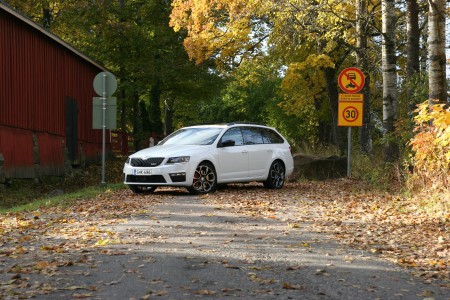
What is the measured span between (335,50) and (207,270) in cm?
2464

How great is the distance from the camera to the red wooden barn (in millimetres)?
23047

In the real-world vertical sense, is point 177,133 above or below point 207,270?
above

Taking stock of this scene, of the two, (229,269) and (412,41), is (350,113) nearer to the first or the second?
(412,41)

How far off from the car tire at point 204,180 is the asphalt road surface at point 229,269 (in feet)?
17.9

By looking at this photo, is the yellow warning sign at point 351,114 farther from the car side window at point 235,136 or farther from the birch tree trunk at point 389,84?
the car side window at point 235,136

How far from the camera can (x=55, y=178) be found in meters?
27.7

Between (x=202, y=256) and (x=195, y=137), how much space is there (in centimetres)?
886

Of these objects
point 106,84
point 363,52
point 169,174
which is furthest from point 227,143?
point 363,52

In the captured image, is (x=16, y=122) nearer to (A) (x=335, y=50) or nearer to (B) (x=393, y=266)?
(A) (x=335, y=50)

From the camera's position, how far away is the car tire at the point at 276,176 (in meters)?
17.3

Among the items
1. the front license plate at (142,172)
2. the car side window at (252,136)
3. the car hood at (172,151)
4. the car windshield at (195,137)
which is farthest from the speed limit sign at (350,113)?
the front license plate at (142,172)

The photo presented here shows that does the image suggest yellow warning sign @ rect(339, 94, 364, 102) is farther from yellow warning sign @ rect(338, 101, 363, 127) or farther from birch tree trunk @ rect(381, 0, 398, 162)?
birch tree trunk @ rect(381, 0, 398, 162)

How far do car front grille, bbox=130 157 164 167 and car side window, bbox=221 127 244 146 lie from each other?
191cm

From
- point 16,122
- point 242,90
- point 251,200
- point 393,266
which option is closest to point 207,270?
point 393,266
